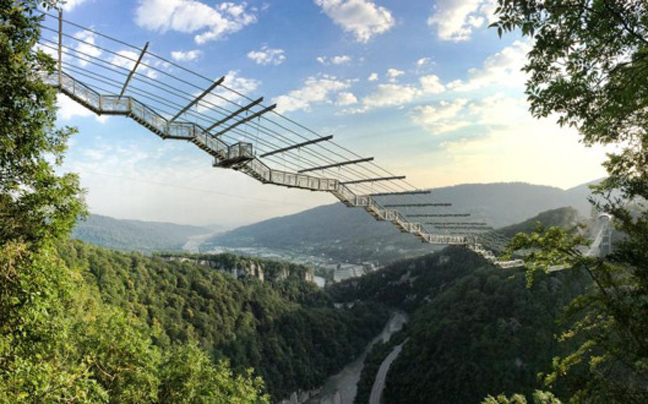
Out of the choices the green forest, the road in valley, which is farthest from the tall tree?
the road in valley

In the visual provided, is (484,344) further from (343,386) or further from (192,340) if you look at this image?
(192,340)

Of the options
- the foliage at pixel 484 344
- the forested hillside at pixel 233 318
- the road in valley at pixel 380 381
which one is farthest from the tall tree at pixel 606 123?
the road in valley at pixel 380 381

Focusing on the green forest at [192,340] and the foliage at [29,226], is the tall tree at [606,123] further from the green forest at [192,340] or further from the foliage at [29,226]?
the foliage at [29,226]

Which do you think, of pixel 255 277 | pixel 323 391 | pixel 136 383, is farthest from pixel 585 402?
pixel 255 277

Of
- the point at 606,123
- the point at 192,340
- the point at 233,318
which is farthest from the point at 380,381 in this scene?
the point at 606,123

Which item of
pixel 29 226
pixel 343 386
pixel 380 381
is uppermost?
pixel 29 226

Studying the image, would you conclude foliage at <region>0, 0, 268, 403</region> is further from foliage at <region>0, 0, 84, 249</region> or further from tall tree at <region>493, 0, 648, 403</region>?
tall tree at <region>493, 0, 648, 403</region>
